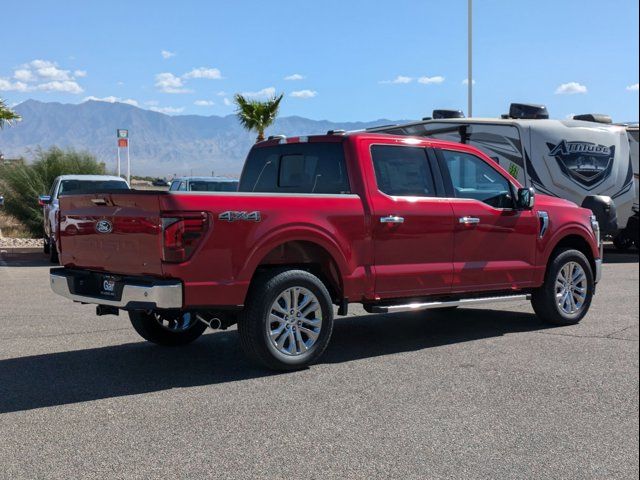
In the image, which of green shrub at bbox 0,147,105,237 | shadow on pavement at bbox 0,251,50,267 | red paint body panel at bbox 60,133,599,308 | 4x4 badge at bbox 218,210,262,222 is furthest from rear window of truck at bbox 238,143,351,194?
green shrub at bbox 0,147,105,237

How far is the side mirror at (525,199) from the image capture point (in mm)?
8188

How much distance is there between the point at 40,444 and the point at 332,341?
367cm

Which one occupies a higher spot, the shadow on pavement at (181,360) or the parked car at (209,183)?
the parked car at (209,183)

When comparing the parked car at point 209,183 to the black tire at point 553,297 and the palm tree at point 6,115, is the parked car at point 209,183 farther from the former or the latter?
the black tire at point 553,297

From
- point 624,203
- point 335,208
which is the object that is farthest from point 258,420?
point 624,203

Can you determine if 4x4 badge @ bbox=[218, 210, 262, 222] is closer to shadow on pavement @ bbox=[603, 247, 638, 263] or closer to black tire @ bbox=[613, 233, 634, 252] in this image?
shadow on pavement @ bbox=[603, 247, 638, 263]

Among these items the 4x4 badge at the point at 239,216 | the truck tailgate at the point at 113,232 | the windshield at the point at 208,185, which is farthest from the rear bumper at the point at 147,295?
the windshield at the point at 208,185

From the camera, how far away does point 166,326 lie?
299 inches

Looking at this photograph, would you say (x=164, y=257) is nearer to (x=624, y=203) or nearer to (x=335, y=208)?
(x=335, y=208)

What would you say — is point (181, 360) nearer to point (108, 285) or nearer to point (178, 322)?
point (178, 322)

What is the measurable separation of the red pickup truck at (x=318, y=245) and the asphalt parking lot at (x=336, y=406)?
0.42 metres

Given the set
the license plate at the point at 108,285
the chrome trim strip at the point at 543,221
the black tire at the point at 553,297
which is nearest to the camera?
the license plate at the point at 108,285

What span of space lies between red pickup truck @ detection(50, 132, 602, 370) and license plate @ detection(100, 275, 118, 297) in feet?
0.05

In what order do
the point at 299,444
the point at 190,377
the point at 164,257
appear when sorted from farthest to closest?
the point at 190,377
the point at 164,257
the point at 299,444
